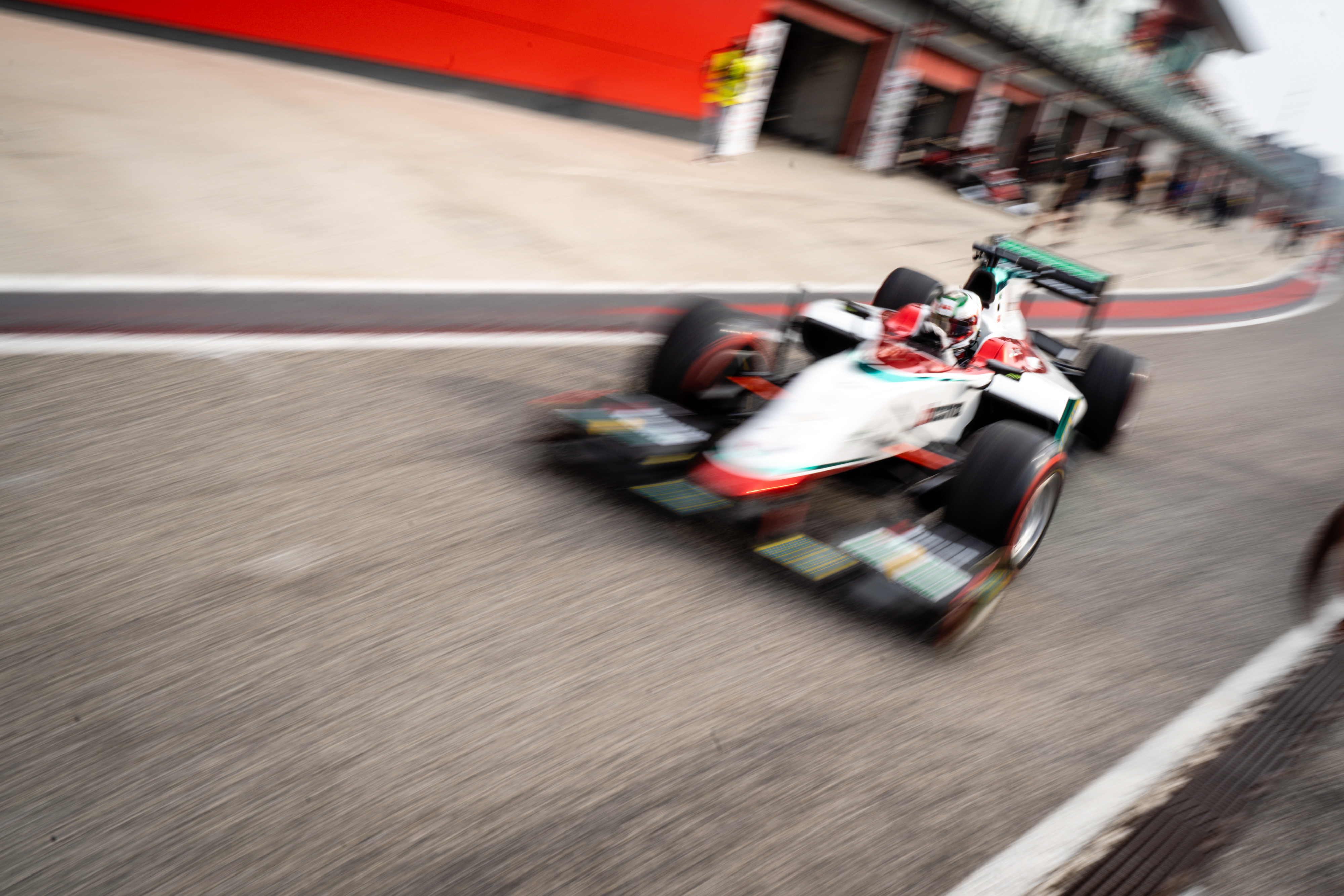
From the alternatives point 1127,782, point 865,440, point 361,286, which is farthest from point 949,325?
point 361,286

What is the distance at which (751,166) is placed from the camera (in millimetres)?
15930

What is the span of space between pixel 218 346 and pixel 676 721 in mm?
3595

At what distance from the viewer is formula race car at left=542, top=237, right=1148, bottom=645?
3881 millimetres

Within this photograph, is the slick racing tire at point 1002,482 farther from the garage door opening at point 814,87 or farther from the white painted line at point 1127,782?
the garage door opening at point 814,87

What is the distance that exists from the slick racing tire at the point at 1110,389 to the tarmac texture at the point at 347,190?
153 inches

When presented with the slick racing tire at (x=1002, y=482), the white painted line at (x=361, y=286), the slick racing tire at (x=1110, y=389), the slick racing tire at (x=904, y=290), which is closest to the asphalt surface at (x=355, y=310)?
the white painted line at (x=361, y=286)

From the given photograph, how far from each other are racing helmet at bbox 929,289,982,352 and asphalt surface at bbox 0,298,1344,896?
3.18 ft

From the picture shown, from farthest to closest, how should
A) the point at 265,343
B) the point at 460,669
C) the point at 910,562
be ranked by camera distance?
the point at 265,343 < the point at 910,562 < the point at 460,669

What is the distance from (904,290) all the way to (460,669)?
4.60 m

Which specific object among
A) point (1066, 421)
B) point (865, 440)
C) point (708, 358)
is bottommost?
point (865, 440)

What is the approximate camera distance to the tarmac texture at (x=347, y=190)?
22.5ft

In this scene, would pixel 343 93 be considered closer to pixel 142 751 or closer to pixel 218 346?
pixel 218 346

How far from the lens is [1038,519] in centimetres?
467

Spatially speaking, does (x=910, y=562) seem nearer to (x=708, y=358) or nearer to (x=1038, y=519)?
(x=1038, y=519)
